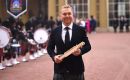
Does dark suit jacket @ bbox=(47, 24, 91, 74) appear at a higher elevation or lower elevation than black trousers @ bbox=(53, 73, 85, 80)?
higher

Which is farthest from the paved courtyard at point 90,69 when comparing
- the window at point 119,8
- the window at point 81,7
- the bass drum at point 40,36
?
the window at point 81,7

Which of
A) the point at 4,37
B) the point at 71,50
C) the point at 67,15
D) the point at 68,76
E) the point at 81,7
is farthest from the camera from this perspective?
the point at 81,7

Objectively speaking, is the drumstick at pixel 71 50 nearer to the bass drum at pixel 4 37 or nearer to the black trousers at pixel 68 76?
the black trousers at pixel 68 76

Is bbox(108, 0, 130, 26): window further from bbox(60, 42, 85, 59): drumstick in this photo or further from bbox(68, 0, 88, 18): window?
bbox(60, 42, 85, 59): drumstick

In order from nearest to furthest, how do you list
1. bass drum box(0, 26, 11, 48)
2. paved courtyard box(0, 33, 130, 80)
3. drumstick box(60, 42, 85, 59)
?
drumstick box(60, 42, 85, 59)
paved courtyard box(0, 33, 130, 80)
bass drum box(0, 26, 11, 48)

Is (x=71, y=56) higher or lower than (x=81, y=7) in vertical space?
higher

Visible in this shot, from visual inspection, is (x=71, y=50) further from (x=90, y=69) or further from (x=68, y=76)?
(x=90, y=69)

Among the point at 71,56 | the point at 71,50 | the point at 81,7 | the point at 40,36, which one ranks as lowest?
the point at 81,7

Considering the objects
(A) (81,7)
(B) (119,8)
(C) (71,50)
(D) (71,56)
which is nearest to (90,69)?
(D) (71,56)

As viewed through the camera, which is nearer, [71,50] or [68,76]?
[71,50]

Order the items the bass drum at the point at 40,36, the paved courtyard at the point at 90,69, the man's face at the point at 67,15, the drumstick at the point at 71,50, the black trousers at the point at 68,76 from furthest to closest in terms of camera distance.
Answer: the bass drum at the point at 40,36
the paved courtyard at the point at 90,69
the black trousers at the point at 68,76
the man's face at the point at 67,15
the drumstick at the point at 71,50

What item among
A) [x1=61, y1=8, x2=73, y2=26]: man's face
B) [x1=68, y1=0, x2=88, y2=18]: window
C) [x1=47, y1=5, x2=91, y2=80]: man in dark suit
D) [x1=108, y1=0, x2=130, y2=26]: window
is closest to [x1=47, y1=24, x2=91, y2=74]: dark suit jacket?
[x1=47, y1=5, x2=91, y2=80]: man in dark suit

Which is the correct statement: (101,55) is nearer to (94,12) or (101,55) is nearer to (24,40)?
(24,40)

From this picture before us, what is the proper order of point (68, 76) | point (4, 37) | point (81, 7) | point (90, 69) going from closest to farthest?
point (68, 76), point (4, 37), point (90, 69), point (81, 7)
